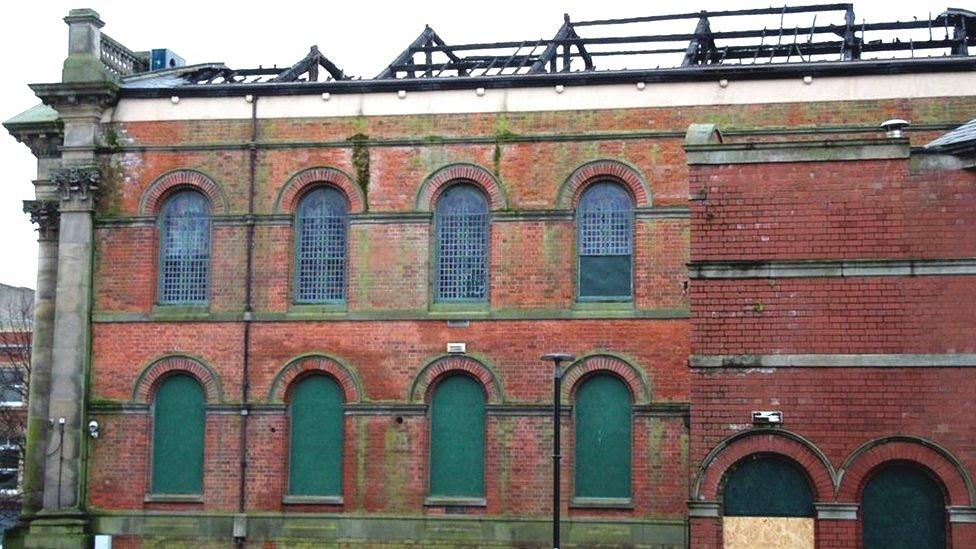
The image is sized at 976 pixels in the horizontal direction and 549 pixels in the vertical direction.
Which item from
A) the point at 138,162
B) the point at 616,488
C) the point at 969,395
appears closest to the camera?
the point at 969,395

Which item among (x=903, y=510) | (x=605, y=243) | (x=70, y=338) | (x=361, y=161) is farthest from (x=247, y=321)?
(x=903, y=510)

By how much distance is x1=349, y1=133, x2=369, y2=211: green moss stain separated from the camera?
3097 centimetres

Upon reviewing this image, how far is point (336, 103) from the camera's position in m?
31.4

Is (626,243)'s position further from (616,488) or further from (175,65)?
(175,65)

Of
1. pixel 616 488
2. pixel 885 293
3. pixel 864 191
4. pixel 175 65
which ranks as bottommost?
pixel 616 488

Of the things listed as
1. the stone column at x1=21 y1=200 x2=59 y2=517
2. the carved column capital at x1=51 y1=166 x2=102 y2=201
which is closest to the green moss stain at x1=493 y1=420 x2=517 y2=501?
the stone column at x1=21 y1=200 x2=59 y2=517

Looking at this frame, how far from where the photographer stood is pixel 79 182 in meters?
31.6

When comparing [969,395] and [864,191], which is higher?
[864,191]

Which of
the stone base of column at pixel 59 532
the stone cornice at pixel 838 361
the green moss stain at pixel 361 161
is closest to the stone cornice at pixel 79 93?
the green moss stain at pixel 361 161

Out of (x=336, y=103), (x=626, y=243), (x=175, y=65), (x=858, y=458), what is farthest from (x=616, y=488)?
(x=175, y=65)

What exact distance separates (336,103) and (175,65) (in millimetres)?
7676

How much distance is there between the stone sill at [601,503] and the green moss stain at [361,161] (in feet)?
22.6

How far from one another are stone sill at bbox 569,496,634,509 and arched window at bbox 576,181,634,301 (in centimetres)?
370

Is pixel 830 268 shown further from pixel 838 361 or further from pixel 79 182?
pixel 79 182
